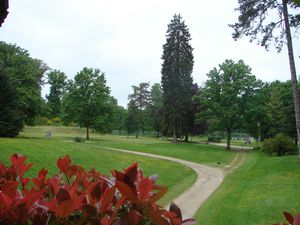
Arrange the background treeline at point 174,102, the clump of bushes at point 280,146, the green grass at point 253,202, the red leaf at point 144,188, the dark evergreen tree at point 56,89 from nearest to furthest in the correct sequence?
the red leaf at point 144,188, the green grass at point 253,202, the clump of bushes at point 280,146, the background treeline at point 174,102, the dark evergreen tree at point 56,89

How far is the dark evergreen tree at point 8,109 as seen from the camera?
1331 inches

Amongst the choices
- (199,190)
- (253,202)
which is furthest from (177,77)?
(253,202)

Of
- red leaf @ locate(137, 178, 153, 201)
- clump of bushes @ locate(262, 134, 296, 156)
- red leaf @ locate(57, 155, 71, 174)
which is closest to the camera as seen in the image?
red leaf @ locate(137, 178, 153, 201)

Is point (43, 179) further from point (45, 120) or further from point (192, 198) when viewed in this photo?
point (45, 120)

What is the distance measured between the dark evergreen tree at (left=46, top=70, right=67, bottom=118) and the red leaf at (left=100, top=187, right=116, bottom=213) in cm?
7600

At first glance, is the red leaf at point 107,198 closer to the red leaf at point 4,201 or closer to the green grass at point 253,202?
the red leaf at point 4,201

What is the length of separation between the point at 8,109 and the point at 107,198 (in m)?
35.8

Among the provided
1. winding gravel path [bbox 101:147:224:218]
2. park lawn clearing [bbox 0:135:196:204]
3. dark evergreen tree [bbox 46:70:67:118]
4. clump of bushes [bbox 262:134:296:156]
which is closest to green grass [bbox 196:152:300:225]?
winding gravel path [bbox 101:147:224:218]

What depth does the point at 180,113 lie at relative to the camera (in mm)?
46625

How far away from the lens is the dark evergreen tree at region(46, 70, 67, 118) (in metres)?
77.6

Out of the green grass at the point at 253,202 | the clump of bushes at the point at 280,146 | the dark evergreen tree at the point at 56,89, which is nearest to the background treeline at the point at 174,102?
the clump of bushes at the point at 280,146

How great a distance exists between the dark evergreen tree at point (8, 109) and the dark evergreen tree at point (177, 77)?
66.5ft

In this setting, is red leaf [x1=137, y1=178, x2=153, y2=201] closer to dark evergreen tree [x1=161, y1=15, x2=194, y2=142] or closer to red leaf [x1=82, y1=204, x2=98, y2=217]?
red leaf [x1=82, y1=204, x2=98, y2=217]

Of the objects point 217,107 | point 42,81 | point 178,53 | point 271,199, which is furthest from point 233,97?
point 42,81
